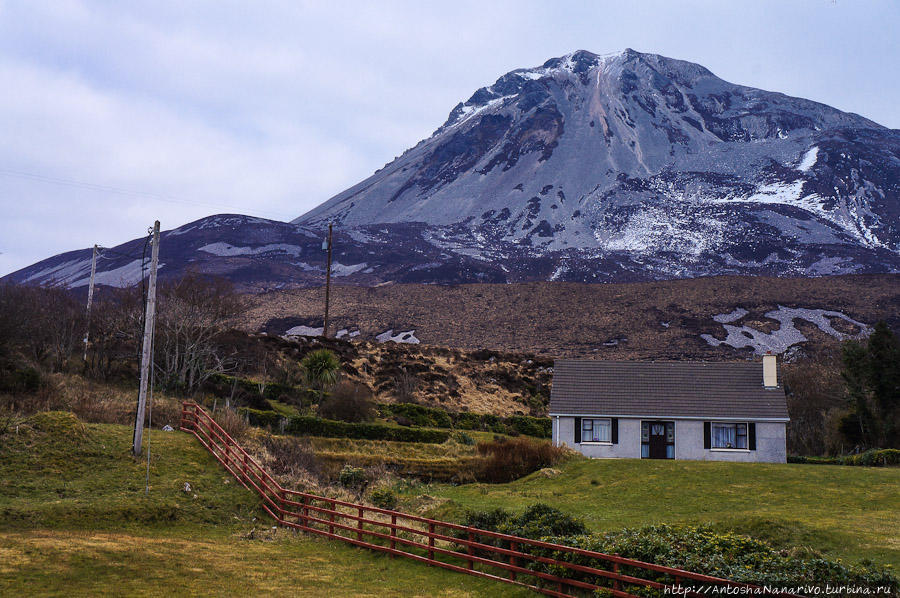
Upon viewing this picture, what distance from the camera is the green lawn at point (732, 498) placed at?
740 inches

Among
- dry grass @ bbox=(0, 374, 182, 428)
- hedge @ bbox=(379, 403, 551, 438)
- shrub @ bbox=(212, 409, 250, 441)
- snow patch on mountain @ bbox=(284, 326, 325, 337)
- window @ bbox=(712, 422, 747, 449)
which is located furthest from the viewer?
snow patch on mountain @ bbox=(284, 326, 325, 337)

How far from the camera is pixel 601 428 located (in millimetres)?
40938

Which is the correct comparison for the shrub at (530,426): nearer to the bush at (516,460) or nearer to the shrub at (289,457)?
the bush at (516,460)

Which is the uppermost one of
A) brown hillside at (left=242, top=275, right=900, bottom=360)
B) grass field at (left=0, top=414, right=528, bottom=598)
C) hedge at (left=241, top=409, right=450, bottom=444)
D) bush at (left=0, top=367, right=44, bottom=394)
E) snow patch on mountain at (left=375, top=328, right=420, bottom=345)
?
brown hillside at (left=242, top=275, right=900, bottom=360)

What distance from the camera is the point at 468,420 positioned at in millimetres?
51062

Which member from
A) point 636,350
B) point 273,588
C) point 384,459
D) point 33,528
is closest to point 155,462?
point 33,528

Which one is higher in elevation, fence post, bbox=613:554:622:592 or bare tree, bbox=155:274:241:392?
bare tree, bbox=155:274:241:392

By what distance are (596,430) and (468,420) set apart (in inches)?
482

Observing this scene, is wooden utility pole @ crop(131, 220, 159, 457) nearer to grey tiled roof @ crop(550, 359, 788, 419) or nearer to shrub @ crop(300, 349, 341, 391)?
shrub @ crop(300, 349, 341, 391)

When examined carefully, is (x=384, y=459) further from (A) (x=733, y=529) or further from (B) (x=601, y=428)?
(A) (x=733, y=529)

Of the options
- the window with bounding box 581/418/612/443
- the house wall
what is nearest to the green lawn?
the house wall

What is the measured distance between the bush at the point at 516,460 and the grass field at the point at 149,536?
15.0 meters

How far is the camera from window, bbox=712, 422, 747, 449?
39.8 metres

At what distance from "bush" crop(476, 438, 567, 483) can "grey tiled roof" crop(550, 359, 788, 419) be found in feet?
12.4
